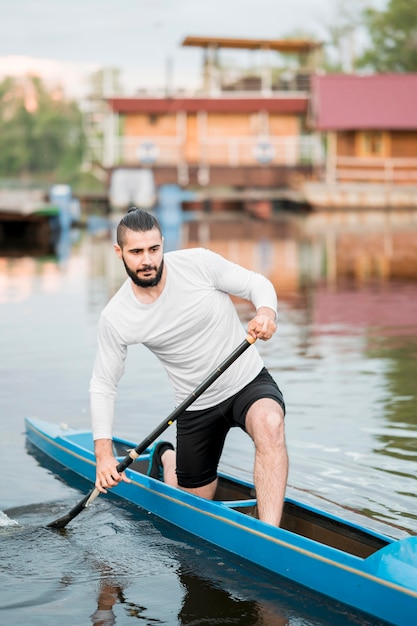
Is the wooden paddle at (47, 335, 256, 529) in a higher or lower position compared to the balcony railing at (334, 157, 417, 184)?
lower

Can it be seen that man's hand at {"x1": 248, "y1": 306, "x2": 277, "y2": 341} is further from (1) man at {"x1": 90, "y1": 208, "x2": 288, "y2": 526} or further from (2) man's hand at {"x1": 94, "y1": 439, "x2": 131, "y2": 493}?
(2) man's hand at {"x1": 94, "y1": 439, "x2": 131, "y2": 493}

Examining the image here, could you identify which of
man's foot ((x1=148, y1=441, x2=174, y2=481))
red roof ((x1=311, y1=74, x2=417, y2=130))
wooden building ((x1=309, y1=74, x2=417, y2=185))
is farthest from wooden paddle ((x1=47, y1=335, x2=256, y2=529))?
red roof ((x1=311, y1=74, x2=417, y2=130))

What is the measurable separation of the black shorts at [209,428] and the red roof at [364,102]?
39.4 m

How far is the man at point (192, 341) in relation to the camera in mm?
5602

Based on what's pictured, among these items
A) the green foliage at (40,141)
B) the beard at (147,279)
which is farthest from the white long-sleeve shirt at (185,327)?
the green foliage at (40,141)

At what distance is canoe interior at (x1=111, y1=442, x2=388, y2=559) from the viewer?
5.39 metres

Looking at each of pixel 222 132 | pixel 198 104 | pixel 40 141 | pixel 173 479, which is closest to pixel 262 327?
pixel 173 479

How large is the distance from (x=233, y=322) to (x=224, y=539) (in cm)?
120

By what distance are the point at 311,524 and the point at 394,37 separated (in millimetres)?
66364

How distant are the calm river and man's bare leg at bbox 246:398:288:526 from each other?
35 cm

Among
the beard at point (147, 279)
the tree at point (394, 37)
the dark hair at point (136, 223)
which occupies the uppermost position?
the tree at point (394, 37)

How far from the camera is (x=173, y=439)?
840 centimetres

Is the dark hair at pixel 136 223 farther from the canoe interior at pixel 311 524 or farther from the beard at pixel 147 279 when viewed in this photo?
the canoe interior at pixel 311 524

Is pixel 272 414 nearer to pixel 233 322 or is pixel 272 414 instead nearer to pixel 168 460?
pixel 233 322
